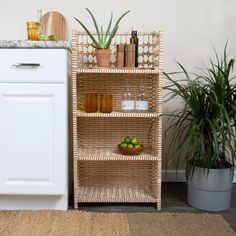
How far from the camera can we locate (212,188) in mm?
2055

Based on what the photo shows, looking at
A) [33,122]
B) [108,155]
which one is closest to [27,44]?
[33,122]

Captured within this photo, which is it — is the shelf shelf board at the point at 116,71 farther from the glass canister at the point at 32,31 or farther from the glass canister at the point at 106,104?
the glass canister at the point at 32,31

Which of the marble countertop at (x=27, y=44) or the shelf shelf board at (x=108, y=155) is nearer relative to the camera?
the marble countertop at (x=27, y=44)

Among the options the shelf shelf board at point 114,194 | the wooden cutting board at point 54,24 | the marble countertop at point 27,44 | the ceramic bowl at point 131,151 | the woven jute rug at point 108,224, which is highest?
the wooden cutting board at point 54,24

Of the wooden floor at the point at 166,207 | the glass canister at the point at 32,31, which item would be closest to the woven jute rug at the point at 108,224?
the wooden floor at the point at 166,207

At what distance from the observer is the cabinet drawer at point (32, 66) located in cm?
191

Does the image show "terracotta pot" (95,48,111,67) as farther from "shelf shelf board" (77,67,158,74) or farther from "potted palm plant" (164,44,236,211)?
"potted palm plant" (164,44,236,211)

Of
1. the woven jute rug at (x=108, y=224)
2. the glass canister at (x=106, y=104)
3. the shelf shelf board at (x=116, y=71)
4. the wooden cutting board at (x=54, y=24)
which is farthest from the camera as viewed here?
the wooden cutting board at (x=54, y=24)

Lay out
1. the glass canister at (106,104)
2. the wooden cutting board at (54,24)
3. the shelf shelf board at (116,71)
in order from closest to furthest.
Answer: the shelf shelf board at (116,71) < the glass canister at (106,104) < the wooden cutting board at (54,24)

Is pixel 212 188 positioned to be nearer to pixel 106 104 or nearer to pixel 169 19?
pixel 106 104

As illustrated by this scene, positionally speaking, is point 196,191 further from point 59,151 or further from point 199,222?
point 59,151

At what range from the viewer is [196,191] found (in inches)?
83.0

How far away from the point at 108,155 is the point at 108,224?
17.4 inches

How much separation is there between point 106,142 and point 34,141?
60cm
